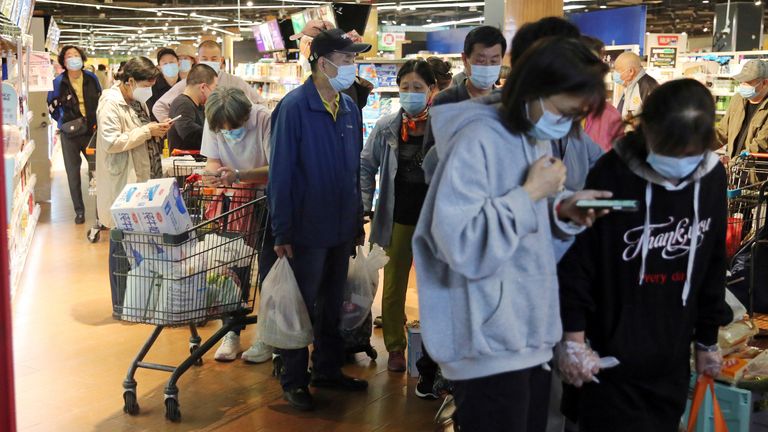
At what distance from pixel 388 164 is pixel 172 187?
114 centimetres

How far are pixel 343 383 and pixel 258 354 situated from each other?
674 mm

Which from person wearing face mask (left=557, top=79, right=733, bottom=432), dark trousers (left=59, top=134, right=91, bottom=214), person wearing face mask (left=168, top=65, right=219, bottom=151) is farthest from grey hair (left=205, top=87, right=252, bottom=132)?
dark trousers (left=59, top=134, right=91, bottom=214)

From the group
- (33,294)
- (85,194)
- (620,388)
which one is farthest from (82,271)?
(620,388)

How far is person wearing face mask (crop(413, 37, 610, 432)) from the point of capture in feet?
6.56

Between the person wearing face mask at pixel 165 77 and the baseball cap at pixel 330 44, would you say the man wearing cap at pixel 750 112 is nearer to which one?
the baseball cap at pixel 330 44

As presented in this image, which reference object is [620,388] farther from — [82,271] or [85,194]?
[85,194]

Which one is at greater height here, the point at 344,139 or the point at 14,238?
the point at 344,139

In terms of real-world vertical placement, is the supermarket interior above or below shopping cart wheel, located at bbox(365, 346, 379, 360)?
above

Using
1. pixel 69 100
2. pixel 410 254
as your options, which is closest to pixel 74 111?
pixel 69 100

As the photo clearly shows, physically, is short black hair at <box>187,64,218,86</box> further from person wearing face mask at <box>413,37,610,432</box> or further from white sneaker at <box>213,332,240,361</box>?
person wearing face mask at <box>413,37,610,432</box>

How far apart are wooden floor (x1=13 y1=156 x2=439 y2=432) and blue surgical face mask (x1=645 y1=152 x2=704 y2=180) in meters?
1.90

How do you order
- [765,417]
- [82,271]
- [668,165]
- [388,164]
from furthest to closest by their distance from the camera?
[82,271] → [388,164] → [765,417] → [668,165]

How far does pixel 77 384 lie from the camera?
4.40 m

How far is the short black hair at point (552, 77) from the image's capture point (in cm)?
200
